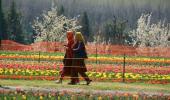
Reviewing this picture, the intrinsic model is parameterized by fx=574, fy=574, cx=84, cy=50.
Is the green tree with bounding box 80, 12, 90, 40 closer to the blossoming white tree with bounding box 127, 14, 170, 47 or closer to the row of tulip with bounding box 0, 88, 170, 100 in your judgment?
the blossoming white tree with bounding box 127, 14, 170, 47

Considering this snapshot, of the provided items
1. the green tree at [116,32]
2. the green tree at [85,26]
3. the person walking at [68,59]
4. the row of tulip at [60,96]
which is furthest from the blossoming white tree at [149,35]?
the row of tulip at [60,96]

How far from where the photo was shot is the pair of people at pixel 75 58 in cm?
2023

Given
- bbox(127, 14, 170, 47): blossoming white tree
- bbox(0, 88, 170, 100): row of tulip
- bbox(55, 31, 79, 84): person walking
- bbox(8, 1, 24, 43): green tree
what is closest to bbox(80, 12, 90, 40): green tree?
bbox(8, 1, 24, 43): green tree

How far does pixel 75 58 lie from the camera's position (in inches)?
802

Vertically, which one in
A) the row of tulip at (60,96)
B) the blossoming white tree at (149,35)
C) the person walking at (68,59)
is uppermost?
the blossoming white tree at (149,35)

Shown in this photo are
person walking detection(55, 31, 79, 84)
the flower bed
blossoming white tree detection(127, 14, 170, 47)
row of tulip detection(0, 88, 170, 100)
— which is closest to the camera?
row of tulip detection(0, 88, 170, 100)

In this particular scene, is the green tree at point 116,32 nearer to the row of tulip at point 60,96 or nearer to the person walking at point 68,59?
the person walking at point 68,59

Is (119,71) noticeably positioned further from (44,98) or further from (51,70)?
(44,98)

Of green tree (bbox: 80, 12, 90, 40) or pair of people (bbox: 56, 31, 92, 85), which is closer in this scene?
pair of people (bbox: 56, 31, 92, 85)

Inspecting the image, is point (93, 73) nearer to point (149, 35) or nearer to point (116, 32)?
point (149, 35)

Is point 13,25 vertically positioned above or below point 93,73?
above

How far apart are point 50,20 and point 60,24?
9.27 feet

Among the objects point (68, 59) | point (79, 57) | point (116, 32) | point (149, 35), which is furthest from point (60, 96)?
point (116, 32)

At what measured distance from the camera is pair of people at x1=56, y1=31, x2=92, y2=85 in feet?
66.4
